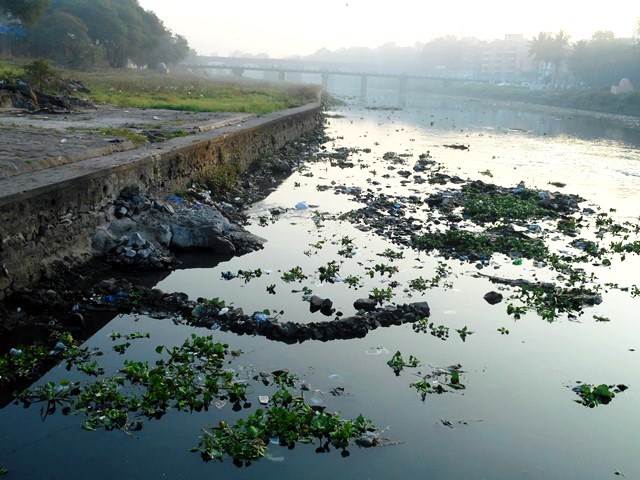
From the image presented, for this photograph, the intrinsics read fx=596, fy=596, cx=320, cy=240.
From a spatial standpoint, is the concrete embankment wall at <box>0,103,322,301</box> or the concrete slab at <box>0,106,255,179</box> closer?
Result: the concrete embankment wall at <box>0,103,322,301</box>

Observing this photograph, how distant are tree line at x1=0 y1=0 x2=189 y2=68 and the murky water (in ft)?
107

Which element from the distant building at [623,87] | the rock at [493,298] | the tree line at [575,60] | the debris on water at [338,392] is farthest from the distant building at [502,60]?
the debris on water at [338,392]

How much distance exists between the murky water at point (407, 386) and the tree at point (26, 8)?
3034 cm

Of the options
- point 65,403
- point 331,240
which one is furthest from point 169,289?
point 331,240

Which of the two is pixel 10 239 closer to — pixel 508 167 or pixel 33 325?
pixel 33 325

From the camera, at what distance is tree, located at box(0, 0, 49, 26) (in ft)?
105

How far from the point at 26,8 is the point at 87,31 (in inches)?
431

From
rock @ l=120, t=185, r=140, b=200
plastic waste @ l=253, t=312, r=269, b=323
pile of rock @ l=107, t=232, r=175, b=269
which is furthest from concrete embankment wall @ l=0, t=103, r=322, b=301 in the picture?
plastic waste @ l=253, t=312, r=269, b=323

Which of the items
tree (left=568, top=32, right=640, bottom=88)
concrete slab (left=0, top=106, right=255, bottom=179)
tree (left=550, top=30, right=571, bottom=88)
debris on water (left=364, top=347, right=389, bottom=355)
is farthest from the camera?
tree (left=550, top=30, right=571, bottom=88)

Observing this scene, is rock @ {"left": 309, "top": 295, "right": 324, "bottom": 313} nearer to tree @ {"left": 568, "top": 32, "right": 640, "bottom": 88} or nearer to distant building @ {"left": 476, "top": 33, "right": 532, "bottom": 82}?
tree @ {"left": 568, "top": 32, "right": 640, "bottom": 88}

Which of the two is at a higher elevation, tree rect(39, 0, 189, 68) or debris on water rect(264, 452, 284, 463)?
tree rect(39, 0, 189, 68)

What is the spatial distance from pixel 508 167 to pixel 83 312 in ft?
45.5

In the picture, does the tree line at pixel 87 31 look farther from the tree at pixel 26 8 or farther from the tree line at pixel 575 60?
the tree line at pixel 575 60

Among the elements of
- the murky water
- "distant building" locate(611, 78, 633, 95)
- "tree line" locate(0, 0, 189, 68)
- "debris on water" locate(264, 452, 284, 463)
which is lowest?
the murky water
